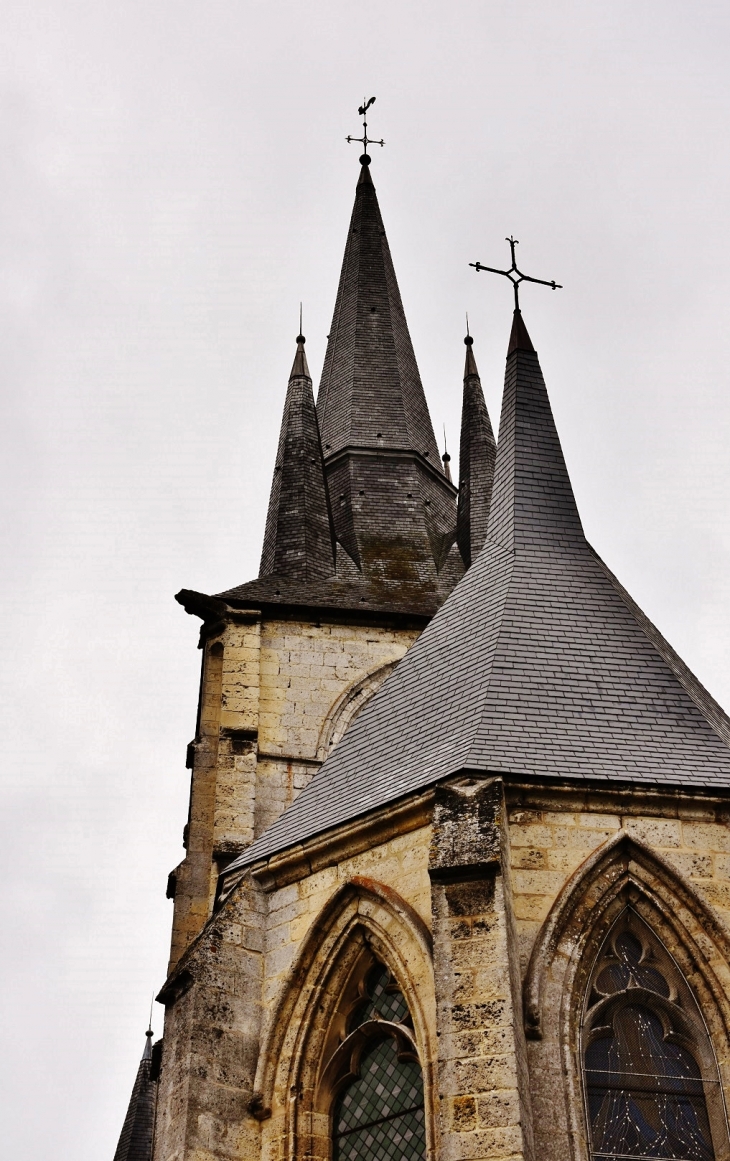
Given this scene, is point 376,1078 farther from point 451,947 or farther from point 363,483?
point 363,483

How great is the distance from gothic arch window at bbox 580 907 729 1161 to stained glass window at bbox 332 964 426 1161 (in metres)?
1.07

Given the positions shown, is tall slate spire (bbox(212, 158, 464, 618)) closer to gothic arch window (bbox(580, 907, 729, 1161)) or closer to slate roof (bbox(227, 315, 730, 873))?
slate roof (bbox(227, 315, 730, 873))

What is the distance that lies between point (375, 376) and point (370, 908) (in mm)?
14887

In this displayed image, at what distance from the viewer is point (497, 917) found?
32.4 ft

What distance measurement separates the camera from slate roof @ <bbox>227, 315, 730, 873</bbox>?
11297mm

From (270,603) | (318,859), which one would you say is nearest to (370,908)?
(318,859)

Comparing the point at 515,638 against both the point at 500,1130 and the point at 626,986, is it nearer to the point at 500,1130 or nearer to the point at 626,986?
the point at 626,986

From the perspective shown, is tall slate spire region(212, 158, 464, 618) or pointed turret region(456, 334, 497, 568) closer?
tall slate spire region(212, 158, 464, 618)

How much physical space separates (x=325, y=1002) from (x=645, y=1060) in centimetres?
198

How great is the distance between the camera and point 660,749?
37.7 feet

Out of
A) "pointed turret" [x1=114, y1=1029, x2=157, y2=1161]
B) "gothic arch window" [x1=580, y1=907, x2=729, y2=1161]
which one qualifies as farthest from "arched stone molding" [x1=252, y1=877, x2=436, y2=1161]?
"pointed turret" [x1=114, y1=1029, x2=157, y2=1161]

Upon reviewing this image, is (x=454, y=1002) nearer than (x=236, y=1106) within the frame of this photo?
Yes

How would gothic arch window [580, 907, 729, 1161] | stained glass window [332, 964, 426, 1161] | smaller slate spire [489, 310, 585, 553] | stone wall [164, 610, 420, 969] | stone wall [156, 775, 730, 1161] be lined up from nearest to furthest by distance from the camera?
stone wall [156, 775, 730, 1161], gothic arch window [580, 907, 729, 1161], stained glass window [332, 964, 426, 1161], smaller slate spire [489, 310, 585, 553], stone wall [164, 610, 420, 969]

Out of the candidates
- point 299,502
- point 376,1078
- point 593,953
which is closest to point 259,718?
point 299,502
